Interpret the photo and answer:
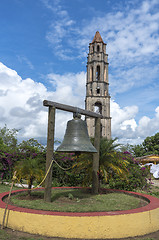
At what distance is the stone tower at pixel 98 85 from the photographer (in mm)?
38812

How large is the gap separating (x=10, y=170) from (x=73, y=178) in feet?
Answer: 11.8

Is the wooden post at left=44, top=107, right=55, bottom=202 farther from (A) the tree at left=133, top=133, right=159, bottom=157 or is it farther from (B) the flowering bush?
(A) the tree at left=133, top=133, right=159, bottom=157

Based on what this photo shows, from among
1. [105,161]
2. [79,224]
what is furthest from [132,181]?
[79,224]

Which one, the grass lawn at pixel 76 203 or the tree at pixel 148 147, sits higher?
the tree at pixel 148 147

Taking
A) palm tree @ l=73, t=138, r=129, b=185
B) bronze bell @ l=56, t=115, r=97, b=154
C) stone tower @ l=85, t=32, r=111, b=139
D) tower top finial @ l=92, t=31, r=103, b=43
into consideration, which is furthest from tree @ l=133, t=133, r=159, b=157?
bronze bell @ l=56, t=115, r=97, b=154

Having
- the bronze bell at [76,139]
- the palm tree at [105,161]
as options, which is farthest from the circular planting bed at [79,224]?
the palm tree at [105,161]

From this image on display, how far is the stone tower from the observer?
127ft

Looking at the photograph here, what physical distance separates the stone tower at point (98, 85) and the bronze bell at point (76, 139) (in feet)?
107

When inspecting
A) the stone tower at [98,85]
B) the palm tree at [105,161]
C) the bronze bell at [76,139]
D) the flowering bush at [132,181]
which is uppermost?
the stone tower at [98,85]

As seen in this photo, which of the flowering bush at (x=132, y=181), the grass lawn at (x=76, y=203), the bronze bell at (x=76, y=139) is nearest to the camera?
the grass lawn at (x=76, y=203)

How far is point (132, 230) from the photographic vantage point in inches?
164

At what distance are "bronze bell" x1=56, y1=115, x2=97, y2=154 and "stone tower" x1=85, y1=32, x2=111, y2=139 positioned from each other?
32.5 m

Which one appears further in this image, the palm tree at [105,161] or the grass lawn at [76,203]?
the palm tree at [105,161]

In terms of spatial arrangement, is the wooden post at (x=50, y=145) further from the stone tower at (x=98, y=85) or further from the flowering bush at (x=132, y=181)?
the stone tower at (x=98, y=85)
